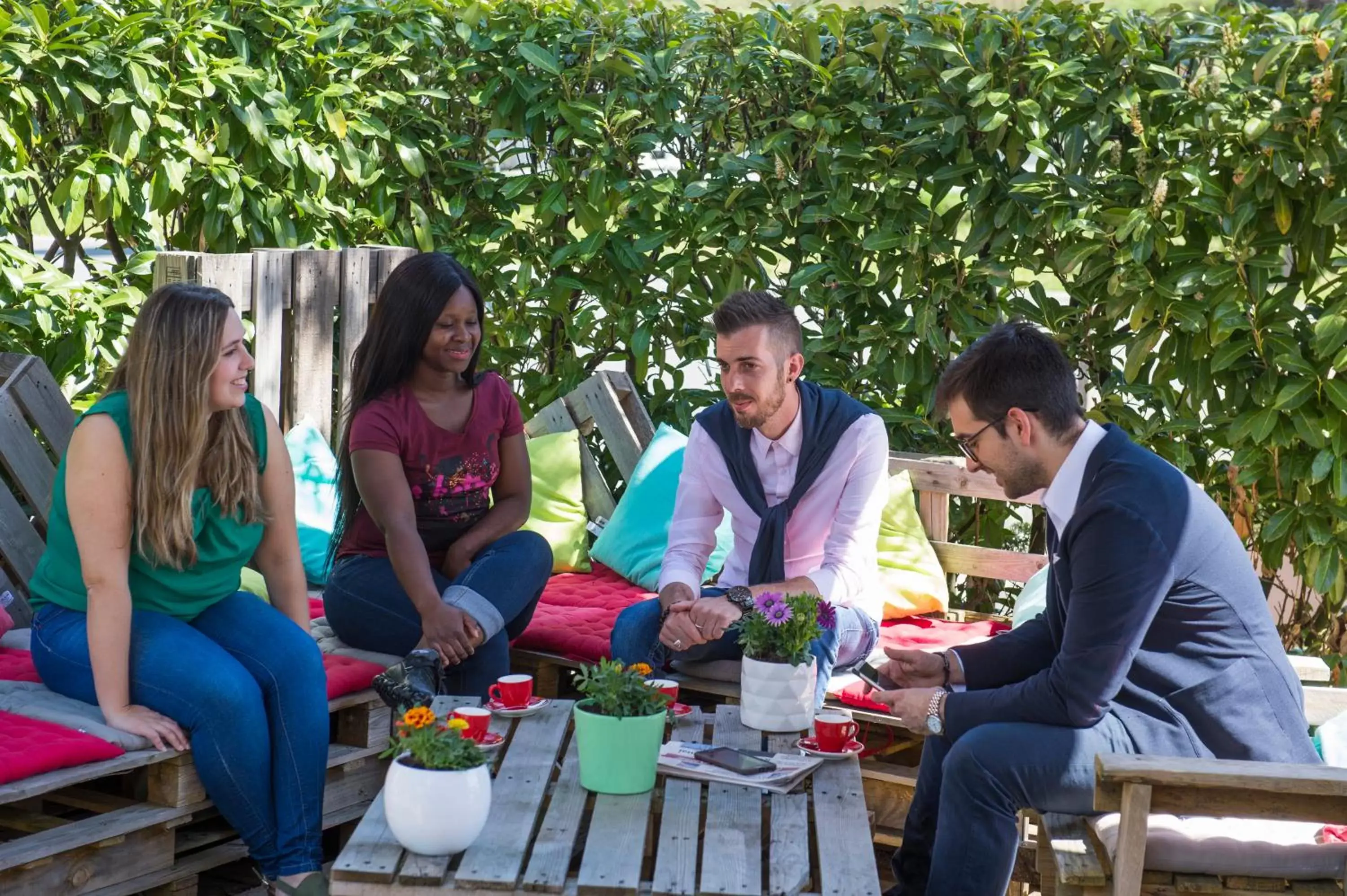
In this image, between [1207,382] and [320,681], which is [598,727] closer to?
[320,681]

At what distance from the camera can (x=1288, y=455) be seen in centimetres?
404

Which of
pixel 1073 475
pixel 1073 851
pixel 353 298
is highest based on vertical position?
pixel 353 298

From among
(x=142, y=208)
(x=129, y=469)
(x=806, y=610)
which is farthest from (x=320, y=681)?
(x=142, y=208)

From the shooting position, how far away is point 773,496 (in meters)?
3.61

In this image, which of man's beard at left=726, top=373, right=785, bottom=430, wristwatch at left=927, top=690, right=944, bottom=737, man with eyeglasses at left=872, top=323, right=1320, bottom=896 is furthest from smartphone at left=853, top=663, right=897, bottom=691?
man's beard at left=726, top=373, right=785, bottom=430

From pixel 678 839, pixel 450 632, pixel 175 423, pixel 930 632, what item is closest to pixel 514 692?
pixel 450 632

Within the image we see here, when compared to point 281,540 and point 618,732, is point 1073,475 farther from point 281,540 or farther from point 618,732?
point 281,540

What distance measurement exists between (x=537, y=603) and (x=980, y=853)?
1627 mm

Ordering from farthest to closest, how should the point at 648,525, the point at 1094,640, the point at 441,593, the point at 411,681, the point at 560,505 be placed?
1. the point at 560,505
2. the point at 648,525
3. the point at 441,593
4. the point at 411,681
5. the point at 1094,640

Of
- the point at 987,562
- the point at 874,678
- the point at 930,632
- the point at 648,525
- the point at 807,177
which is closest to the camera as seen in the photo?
the point at 874,678

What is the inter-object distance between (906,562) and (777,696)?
1.35 meters

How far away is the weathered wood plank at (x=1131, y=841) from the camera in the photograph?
228 centimetres

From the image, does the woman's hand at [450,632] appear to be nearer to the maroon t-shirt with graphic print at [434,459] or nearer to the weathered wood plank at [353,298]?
the maroon t-shirt with graphic print at [434,459]

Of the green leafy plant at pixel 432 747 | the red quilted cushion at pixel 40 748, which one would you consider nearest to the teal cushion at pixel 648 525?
the red quilted cushion at pixel 40 748
